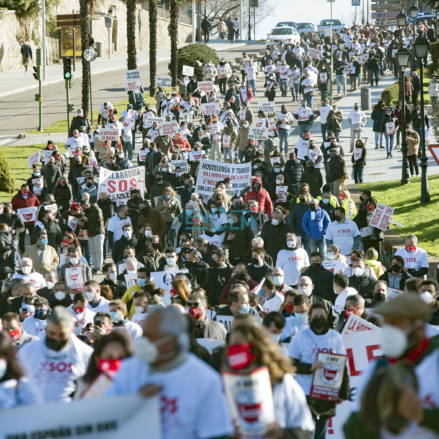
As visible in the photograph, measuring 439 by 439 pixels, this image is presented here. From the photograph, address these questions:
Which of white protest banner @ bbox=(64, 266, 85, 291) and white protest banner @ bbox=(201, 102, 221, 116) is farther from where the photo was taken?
white protest banner @ bbox=(201, 102, 221, 116)

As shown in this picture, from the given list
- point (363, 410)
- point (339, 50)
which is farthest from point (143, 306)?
point (339, 50)

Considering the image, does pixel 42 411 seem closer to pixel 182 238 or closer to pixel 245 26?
pixel 182 238

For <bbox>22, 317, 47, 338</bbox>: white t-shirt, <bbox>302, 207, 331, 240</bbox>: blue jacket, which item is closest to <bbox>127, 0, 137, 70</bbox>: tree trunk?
<bbox>302, 207, 331, 240</bbox>: blue jacket

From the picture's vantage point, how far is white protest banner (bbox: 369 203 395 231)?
51.3ft

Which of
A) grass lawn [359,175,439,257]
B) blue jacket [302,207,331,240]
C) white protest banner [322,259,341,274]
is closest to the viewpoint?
white protest banner [322,259,341,274]

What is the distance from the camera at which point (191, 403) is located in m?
4.25

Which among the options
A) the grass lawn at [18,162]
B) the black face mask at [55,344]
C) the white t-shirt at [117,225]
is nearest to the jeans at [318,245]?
the white t-shirt at [117,225]

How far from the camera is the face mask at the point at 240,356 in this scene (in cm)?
458

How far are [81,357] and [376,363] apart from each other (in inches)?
109

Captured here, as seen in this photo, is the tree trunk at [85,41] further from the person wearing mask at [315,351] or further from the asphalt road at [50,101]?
the person wearing mask at [315,351]

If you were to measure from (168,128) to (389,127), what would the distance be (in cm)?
766

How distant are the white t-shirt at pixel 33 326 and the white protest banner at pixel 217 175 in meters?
8.95

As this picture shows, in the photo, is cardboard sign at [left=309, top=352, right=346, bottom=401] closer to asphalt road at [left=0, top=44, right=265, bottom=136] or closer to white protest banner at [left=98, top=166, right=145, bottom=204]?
white protest banner at [left=98, top=166, right=145, bottom=204]

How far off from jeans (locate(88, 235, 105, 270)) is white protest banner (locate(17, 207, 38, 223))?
90.3 inches
